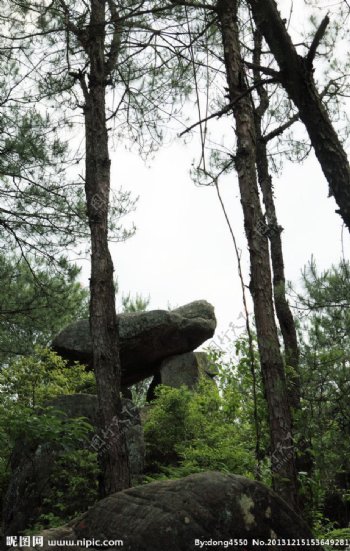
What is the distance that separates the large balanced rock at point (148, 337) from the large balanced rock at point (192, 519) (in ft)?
28.7

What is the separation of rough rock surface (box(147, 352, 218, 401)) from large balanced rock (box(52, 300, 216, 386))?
0.19m

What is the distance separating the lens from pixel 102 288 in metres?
7.16

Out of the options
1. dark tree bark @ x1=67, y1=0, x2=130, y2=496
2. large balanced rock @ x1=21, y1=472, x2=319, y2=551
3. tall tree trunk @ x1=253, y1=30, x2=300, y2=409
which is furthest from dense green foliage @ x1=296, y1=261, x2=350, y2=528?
tall tree trunk @ x1=253, y1=30, x2=300, y2=409

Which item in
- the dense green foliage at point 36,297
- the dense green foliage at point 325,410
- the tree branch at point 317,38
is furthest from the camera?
the dense green foliage at point 36,297

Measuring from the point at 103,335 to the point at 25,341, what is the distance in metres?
7.02

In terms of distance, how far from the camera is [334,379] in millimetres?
4895

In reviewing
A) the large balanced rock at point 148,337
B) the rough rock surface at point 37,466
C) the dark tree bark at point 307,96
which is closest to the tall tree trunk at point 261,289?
the dark tree bark at point 307,96

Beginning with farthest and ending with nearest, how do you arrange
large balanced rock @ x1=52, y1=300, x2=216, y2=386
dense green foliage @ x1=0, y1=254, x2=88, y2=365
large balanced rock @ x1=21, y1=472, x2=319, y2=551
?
1. large balanced rock @ x1=52, y1=300, x2=216, y2=386
2. dense green foliage @ x1=0, y1=254, x2=88, y2=365
3. large balanced rock @ x1=21, y1=472, x2=319, y2=551

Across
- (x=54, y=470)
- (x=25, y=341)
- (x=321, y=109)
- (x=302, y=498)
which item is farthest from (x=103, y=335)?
(x=25, y=341)

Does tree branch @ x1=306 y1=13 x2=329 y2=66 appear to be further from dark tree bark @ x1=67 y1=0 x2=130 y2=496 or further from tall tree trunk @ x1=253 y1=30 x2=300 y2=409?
tall tree trunk @ x1=253 y1=30 x2=300 y2=409

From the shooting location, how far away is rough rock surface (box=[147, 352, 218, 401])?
41.7 ft

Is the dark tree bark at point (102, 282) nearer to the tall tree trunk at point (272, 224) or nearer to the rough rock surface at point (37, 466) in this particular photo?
the rough rock surface at point (37, 466)

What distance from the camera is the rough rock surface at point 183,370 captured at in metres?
12.7

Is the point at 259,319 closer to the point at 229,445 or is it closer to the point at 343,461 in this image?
the point at 343,461
